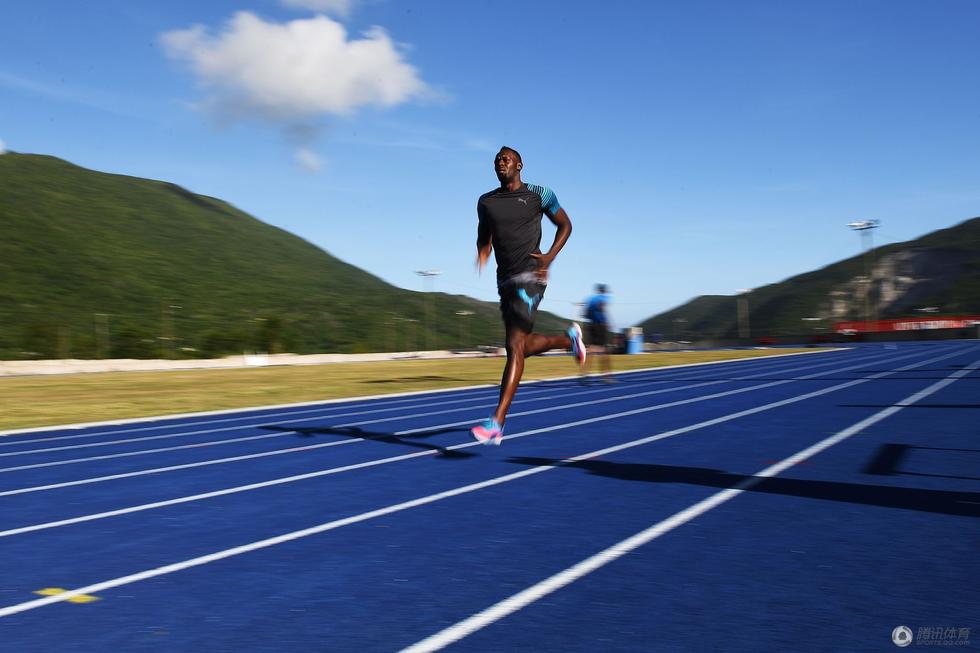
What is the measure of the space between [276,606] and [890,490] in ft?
11.4

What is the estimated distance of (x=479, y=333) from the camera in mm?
198875

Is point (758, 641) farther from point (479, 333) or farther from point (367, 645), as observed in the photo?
point (479, 333)

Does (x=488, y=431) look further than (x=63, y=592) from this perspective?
Yes

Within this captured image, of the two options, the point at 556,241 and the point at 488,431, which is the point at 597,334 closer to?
the point at 556,241

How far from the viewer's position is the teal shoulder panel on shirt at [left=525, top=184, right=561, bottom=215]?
6.80 metres

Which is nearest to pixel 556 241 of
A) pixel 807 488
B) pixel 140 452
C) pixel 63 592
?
pixel 807 488

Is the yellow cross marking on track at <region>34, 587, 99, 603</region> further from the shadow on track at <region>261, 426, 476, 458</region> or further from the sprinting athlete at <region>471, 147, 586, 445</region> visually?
the shadow on track at <region>261, 426, 476, 458</region>

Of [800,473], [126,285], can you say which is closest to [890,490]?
[800,473]

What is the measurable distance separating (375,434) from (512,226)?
10.00 feet

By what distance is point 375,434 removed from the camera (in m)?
8.73

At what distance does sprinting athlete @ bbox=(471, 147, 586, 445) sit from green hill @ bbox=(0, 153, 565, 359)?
94494mm

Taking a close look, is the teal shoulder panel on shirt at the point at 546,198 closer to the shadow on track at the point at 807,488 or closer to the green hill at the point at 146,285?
the shadow on track at the point at 807,488

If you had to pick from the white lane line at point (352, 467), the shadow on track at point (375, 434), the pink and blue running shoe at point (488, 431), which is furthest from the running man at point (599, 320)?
the pink and blue running shoe at point (488, 431)

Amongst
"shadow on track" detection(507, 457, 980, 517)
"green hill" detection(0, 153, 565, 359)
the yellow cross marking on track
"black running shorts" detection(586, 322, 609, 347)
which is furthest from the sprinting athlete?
"green hill" detection(0, 153, 565, 359)
